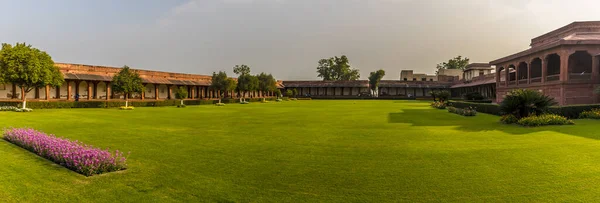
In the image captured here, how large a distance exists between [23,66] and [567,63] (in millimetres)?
35989

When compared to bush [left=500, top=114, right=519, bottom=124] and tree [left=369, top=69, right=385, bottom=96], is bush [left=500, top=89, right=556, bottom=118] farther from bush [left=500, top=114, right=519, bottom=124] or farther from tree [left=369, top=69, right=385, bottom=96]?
tree [left=369, top=69, right=385, bottom=96]

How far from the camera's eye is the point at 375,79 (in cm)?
7556

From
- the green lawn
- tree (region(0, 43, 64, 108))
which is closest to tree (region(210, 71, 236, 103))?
tree (region(0, 43, 64, 108))

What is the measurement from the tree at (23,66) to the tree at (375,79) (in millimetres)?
61446

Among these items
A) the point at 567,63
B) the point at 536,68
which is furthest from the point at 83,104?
the point at 536,68

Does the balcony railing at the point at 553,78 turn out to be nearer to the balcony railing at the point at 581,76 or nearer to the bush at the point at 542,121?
the balcony railing at the point at 581,76

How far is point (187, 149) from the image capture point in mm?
9164

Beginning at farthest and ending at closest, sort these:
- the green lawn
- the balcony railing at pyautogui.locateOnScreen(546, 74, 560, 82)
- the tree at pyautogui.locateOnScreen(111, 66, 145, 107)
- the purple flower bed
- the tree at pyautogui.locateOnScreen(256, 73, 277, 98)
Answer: the tree at pyautogui.locateOnScreen(256, 73, 277, 98) → the tree at pyautogui.locateOnScreen(111, 66, 145, 107) → the balcony railing at pyautogui.locateOnScreen(546, 74, 560, 82) → the purple flower bed → the green lawn

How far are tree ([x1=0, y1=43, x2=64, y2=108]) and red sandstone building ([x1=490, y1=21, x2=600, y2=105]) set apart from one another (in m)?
35.2

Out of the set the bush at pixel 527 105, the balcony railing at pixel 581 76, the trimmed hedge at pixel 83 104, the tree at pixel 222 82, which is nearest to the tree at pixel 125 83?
the trimmed hedge at pixel 83 104

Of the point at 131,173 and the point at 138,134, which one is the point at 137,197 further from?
the point at 138,134

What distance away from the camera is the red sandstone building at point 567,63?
2227 centimetres

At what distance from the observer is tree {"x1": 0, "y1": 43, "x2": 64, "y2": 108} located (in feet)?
74.5

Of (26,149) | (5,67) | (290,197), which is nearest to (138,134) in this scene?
(26,149)
